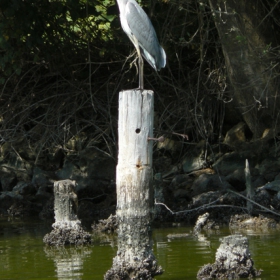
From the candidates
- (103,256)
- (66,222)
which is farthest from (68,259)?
(66,222)

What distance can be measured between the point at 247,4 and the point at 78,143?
3.85m

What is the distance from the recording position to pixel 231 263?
6301 mm

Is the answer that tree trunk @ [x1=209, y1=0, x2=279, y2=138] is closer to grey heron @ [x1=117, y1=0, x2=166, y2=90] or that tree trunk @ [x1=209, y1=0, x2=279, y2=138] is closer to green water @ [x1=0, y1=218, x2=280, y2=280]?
grey heron @ [x1=117, y1=0, x2=166, y2=90]

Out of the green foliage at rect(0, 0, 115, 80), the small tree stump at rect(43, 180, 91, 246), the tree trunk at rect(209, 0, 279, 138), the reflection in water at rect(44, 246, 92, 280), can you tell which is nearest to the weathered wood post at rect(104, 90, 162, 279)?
the reflection in water at rect(44, 246, 92, 280)

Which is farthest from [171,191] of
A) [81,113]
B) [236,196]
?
[81,113]

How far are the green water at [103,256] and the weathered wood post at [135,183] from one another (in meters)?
0.45

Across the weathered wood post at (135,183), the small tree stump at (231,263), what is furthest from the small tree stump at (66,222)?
the small tree stump at (231,263)

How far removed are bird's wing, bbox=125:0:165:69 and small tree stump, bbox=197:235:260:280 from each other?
8.87ft

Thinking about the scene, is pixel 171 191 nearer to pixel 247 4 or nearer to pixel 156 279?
pixel 247 4

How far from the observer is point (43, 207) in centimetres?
1126

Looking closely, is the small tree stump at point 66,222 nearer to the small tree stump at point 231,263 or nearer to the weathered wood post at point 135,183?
the weathered wood post at point 135,183

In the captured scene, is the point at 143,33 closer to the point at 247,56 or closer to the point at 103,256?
the point at 103,256

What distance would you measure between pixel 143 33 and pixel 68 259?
8.60 feet

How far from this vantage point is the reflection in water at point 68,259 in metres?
6.85
